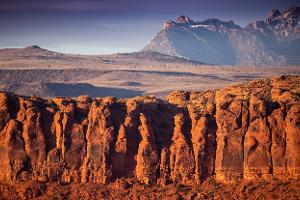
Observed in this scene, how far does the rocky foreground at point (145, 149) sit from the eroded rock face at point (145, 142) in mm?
61

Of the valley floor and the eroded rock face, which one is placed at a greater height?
the eroded rock face

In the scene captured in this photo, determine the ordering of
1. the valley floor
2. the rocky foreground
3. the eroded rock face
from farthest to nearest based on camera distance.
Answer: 1. the eroded rock face
2. the rocky foreground
3. the valley floor

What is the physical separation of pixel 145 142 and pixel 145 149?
1.54 feet

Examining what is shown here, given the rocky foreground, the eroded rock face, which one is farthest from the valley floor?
the eroded rock face

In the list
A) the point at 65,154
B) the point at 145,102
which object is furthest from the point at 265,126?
the point at 65,154

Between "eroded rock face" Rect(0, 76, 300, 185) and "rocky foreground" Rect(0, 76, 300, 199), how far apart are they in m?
0.06

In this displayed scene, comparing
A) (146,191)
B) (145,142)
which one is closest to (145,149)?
(145,142)

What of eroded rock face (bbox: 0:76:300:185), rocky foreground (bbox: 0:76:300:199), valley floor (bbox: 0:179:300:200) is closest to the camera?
valley floor (bbox: 0:179:300:200)

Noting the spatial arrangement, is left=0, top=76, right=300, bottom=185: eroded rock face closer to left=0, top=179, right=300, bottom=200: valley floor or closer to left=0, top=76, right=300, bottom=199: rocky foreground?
left=0, top=76, right=300, bottom=199: rocky foreground

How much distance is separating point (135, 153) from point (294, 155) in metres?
9.63

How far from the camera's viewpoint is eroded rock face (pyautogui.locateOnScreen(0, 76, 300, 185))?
4684 centimetres

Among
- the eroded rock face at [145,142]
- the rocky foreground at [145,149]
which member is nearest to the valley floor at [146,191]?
the rocky foreground at [145,149]

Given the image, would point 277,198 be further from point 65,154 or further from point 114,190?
point 65,154

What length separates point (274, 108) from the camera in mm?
47844
